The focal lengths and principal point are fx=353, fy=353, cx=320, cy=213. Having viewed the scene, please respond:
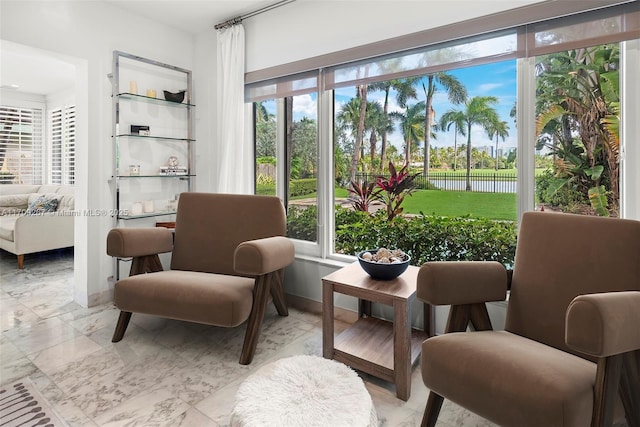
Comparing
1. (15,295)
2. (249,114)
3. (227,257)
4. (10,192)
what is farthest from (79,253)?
(10,192)

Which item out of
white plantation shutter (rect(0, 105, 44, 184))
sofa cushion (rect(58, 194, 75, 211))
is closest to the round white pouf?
sofa cushion (rect(58, 194, 75, 211))

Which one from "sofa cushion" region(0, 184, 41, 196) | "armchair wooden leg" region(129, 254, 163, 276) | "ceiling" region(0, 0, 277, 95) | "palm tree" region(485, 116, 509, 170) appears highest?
"ceiling" region(0, 0, 277, 95)

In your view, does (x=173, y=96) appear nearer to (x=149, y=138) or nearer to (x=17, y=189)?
(x=149, y=138)

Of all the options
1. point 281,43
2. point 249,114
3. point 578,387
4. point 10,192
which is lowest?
point 578,387

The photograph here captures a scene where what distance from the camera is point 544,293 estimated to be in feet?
4.95

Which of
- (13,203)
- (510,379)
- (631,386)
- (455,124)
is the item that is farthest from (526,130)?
(13,203)

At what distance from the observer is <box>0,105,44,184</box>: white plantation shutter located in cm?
568

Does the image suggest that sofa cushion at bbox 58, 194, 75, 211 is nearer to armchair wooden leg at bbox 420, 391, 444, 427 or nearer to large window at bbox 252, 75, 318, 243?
large window at bbox 252, 75, 318, 243

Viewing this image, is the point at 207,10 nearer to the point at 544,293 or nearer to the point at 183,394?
the point at 183,394

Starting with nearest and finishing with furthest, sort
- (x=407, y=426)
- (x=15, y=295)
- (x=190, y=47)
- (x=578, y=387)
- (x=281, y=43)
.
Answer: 1. (x=578, y=387)
2. (x=407, y=426)
3. (x=281, y=43)
4. (x=15, y=295)
5. (x=190, y=47)

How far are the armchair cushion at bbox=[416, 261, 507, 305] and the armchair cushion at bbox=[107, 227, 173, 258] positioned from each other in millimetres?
1743

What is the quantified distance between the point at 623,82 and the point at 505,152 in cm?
61

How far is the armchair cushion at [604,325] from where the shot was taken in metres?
0.95

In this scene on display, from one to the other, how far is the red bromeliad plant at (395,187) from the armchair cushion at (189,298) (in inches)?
45.6
